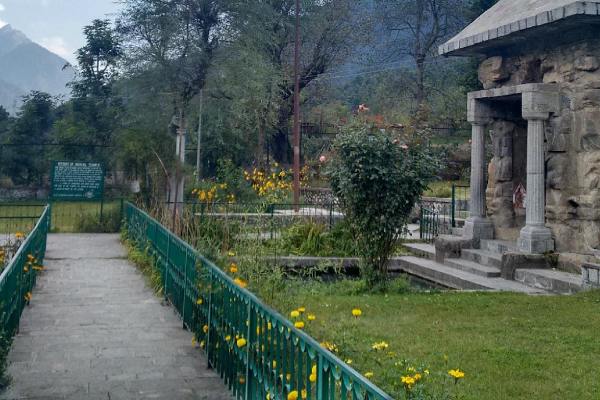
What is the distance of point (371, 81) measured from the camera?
160 feet

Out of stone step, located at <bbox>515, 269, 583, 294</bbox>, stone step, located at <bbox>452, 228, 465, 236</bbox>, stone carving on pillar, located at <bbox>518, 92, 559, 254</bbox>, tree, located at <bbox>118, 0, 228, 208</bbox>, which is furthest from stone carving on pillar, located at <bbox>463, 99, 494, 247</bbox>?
tree, located at <bbox>118, 0, 228, 208</bbox>

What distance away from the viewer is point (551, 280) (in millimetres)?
9531

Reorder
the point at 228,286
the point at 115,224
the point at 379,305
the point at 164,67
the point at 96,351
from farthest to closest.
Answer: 1. the point at 164,67
2. the point at 115,224
3. the point at 379,305
4. the point at 96,351
5. the point at 228,286

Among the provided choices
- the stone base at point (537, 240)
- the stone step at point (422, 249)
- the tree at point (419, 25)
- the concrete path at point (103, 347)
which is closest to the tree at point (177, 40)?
the stone step at point (422, 249)

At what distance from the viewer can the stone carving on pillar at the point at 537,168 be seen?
1052 cm

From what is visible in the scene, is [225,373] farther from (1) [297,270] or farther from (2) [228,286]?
(1) [297,270]

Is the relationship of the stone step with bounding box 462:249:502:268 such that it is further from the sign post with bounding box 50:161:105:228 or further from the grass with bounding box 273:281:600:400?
the sign post with bounding box 50:161:105:228

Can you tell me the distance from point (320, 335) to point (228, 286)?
2.66 feet

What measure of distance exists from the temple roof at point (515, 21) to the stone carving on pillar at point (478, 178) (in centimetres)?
108

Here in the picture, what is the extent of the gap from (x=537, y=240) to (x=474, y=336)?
4344mm

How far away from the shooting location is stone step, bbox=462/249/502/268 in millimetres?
11034

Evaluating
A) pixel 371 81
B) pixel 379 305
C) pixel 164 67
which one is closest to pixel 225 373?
pixel 379 305

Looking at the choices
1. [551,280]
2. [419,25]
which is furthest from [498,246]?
[419,25]

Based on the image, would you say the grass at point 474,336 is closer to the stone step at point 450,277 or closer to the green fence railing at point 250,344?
the green fence railing at point 250,344
